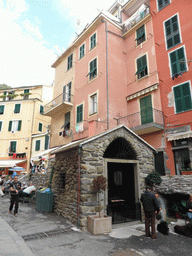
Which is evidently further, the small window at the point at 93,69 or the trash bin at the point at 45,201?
the small window at the point at 93,69

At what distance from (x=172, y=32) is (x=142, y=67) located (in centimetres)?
Result: 311

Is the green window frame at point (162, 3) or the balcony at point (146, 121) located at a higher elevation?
the green window frame at point (162, 3)

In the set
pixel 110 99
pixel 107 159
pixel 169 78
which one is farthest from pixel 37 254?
pixel 169 78

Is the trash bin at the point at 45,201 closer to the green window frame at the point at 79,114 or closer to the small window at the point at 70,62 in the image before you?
the green window frame at the point at 79,114

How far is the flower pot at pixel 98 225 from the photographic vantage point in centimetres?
579

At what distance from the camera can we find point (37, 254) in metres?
4.21

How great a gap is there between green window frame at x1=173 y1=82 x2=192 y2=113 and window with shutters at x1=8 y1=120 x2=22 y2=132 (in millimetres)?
21624

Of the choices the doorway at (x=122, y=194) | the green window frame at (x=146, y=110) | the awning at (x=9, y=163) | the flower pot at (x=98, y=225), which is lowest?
the flower pot at (x=98, y=225)

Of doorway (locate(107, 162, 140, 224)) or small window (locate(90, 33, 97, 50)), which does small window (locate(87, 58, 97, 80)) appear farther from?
doorway (locate(107, 162, 140, 224))

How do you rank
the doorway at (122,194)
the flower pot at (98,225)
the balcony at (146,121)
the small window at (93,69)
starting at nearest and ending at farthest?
the flower pot at (98,225) < the doorway at (122,194) < the balcony at (146,121) < the small window at (93,69)

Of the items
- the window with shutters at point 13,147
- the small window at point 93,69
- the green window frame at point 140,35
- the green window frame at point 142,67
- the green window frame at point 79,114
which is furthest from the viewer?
the window with shutters at point 13,147

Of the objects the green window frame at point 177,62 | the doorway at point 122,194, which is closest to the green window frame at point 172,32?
the green window frame at point 177,62

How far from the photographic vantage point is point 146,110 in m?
13.4

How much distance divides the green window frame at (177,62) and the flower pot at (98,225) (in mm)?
10436
